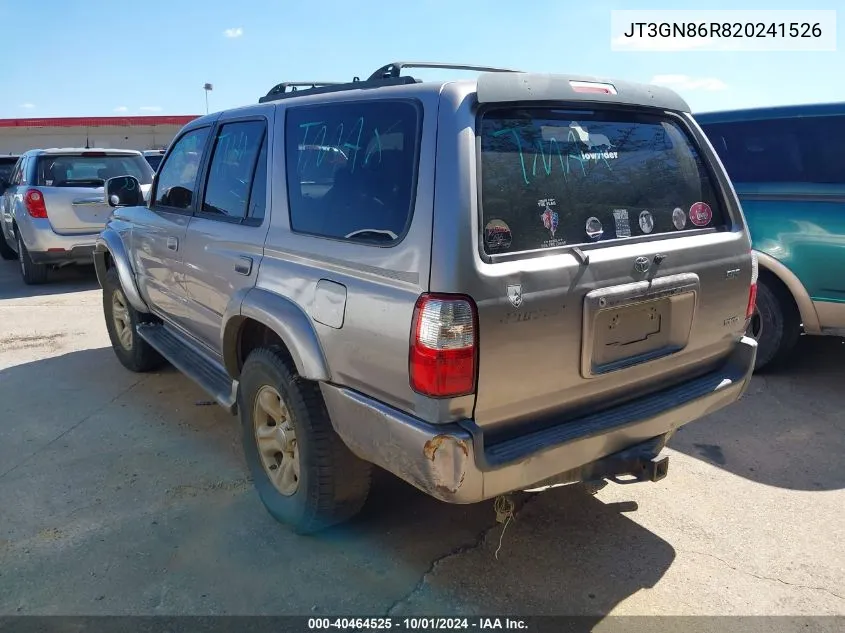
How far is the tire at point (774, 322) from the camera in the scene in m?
4.89

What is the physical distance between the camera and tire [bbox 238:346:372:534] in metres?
2.78

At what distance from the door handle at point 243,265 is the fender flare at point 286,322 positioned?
0.10 m

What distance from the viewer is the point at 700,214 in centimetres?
301

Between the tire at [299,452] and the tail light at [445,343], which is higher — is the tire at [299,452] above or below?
below

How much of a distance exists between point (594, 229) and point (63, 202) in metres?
8.16

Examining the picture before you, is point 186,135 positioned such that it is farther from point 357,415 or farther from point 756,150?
point 756,150

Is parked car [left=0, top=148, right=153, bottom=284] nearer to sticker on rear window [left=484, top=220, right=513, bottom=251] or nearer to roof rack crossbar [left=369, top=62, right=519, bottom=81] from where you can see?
roof rack crossbar [left=369, top=62, right=519, bottom=81]

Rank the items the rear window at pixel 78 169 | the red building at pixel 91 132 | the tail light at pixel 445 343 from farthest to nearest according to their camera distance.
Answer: the red building at pixel 91 132
the rear window at pixel 78 169
the tail light at pixel 445 343

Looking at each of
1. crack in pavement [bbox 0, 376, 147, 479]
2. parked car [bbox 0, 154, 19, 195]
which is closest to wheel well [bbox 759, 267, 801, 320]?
crack in pavement [bbox 0, 376, 147, 479]

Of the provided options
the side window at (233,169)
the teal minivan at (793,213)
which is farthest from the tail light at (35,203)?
the teal minivan at (793,213)

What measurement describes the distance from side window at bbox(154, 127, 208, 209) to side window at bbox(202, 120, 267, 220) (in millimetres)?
255

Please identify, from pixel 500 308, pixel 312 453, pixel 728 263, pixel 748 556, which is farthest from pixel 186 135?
pixel 748 556

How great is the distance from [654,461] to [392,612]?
1.19 metres

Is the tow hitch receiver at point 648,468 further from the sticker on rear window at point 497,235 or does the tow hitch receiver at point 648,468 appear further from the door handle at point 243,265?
the door handle at point 243,265
